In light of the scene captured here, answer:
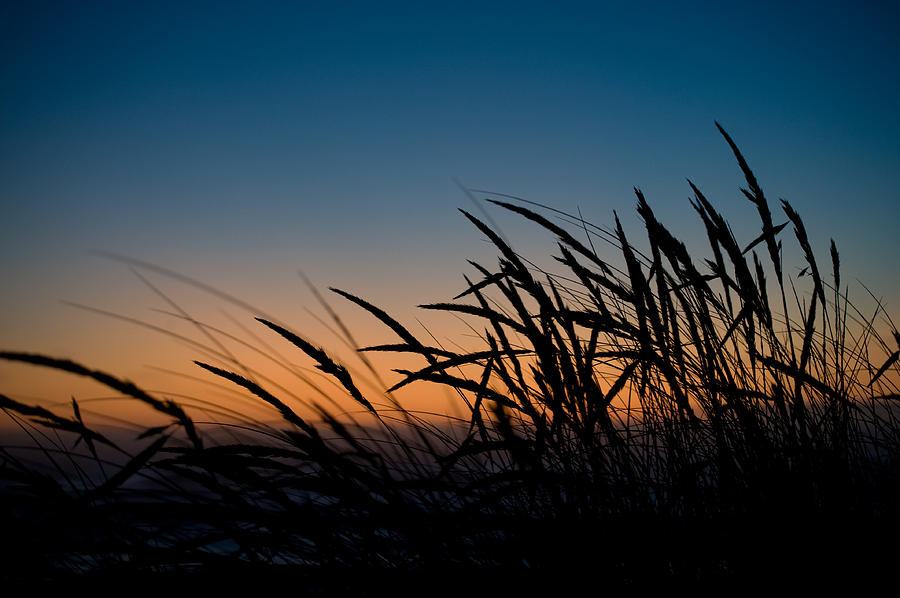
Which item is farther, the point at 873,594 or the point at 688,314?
the point at 688,314

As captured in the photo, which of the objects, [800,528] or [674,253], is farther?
[674,253]

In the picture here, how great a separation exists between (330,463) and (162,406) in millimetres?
267

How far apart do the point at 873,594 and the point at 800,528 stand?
0.51 feet

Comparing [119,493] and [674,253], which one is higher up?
[674,253]

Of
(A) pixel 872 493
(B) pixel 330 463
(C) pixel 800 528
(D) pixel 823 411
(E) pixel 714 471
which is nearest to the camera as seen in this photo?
(B) pixel 330 463

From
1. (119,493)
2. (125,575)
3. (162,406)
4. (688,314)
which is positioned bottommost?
(125,575)

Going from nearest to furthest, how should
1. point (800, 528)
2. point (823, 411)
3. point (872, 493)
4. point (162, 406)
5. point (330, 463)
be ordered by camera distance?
point (162, 406) < point (330, 463) < point (800, 528) < point (872, 493) < point (823, 411)

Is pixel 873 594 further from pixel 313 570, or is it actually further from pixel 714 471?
pixel 313 570

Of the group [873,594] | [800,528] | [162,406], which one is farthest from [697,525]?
[162,406]

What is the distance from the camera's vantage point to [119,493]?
1.06m

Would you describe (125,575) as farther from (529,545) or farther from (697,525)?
(697,525)

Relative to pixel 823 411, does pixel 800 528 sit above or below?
below

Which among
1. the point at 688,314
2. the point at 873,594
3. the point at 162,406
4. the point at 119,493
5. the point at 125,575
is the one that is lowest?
the point at 873,594

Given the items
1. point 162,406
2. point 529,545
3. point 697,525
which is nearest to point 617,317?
point 697,525
